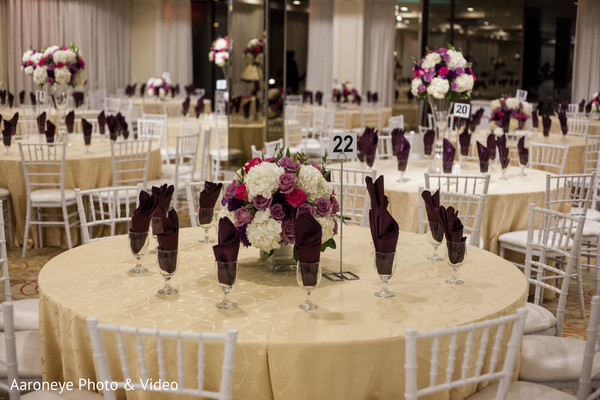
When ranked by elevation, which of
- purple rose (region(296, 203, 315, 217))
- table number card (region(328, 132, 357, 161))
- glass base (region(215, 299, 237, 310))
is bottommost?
glass base (region(215, 299, 237, 310))

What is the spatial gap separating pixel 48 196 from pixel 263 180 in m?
4.02

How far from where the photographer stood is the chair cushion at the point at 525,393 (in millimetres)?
2518

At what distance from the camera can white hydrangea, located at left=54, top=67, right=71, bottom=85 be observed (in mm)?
7738

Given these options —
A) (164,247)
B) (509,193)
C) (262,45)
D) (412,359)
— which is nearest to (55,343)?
(164,247)

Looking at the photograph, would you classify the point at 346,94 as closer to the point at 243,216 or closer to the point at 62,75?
the point at 62,75

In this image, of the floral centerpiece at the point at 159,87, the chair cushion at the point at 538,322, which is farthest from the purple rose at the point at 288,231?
the floral centerpiece at the point at 159,87

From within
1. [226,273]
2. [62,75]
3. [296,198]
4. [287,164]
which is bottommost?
[226,273]

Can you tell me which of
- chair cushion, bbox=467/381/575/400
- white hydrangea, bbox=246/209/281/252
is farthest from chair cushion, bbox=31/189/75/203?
chair cushion, bbox=467/381/575/400

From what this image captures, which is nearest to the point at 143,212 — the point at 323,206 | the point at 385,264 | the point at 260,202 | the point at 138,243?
the point at 138,243

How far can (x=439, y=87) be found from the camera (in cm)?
568

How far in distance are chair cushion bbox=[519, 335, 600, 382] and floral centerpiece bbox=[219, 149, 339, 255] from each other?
36.3 inches

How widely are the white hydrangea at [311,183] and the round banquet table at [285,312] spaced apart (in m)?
0.36

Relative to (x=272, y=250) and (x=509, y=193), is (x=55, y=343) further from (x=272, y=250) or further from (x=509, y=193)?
(x=509, y=193)

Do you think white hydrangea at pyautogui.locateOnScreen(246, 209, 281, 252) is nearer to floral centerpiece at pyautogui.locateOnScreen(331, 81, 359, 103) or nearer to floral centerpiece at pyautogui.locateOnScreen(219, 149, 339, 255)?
floral centerpiece at pyautogui.locateOnScreen(219, 149, 339, 255)
